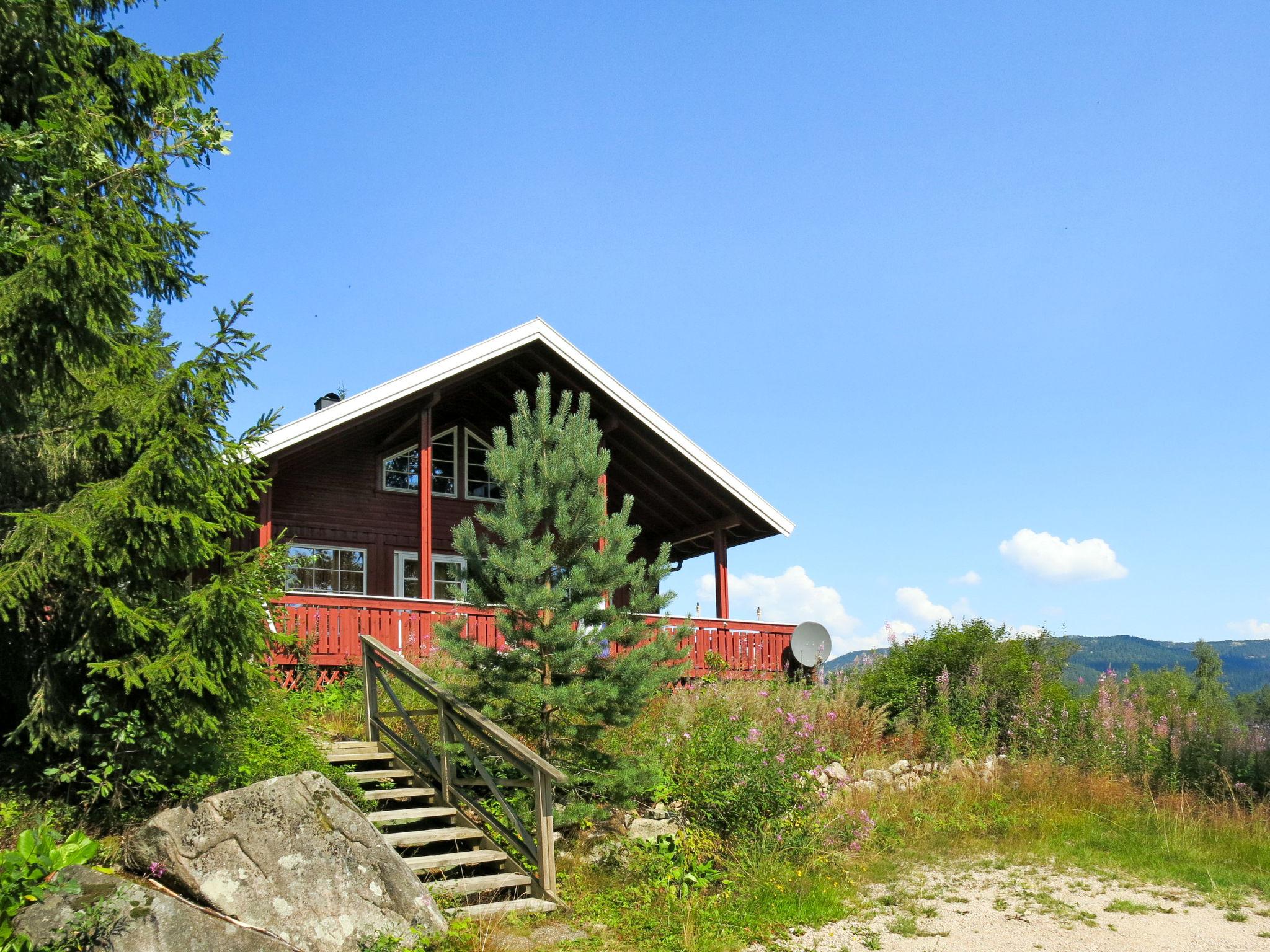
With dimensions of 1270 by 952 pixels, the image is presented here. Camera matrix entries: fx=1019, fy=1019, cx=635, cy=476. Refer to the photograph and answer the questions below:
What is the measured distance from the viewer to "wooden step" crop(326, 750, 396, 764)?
9.34 meters

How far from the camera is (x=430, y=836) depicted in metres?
8.02

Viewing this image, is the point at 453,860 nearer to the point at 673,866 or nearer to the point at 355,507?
the point at 673,866

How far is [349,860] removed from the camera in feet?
21.6

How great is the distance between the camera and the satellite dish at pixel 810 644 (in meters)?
16.5

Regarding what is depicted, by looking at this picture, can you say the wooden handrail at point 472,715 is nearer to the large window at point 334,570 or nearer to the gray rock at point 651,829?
the gray rock at point 651,829

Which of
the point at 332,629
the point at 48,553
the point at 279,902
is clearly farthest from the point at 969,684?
the point at 48,553

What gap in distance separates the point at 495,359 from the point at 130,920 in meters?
11.2

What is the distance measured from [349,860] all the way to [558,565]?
3.15m

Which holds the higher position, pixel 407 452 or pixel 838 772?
pixel 407 452

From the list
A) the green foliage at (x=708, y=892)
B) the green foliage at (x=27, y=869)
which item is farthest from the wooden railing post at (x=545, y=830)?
the green foliage at (x=27, y=869)

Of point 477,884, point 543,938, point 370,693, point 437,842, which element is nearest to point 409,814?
point 437,842

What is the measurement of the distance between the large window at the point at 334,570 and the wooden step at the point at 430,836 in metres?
9.39

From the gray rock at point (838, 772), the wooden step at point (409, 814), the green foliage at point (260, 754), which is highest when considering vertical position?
the green foliage at point (260, 754)

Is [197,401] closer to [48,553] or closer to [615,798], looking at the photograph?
[48,553]
